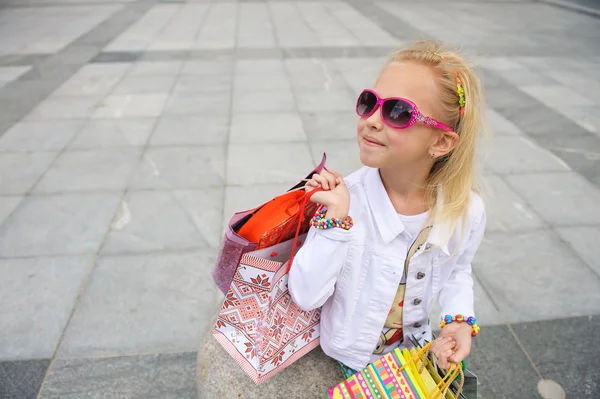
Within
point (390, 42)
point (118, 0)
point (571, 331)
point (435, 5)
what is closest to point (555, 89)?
point (390, 42)

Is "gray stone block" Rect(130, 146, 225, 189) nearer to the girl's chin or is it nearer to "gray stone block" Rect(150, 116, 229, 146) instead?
"gray stone block" Rect(150, 116, 229, 146)

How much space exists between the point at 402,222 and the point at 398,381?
0.47m

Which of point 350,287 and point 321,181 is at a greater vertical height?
point 321,181

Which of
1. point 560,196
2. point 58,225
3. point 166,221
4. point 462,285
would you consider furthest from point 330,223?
point 560,196

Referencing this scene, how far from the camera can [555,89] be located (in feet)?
21.7

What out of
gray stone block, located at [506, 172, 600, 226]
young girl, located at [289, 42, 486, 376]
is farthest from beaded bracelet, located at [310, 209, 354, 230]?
gray stone block, located at [506, 172, 600, 226]

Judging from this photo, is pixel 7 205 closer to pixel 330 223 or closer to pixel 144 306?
pixel 144 306

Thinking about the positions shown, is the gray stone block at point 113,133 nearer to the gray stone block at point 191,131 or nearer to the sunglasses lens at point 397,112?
the gray stone block at point 191,131

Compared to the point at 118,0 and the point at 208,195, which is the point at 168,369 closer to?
the point at 208,195

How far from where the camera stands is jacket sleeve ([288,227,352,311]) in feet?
4.27

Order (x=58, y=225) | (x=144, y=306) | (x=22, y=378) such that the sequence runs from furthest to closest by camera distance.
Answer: (x=58, y=225)
(x=144, y=306)
(x=22, y=378)

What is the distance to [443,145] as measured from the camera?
139 centimetres

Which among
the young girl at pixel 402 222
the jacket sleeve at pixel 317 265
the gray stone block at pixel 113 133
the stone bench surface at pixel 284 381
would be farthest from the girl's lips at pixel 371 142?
the gray stone block at pixel 113 133

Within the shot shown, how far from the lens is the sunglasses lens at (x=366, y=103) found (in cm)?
131
